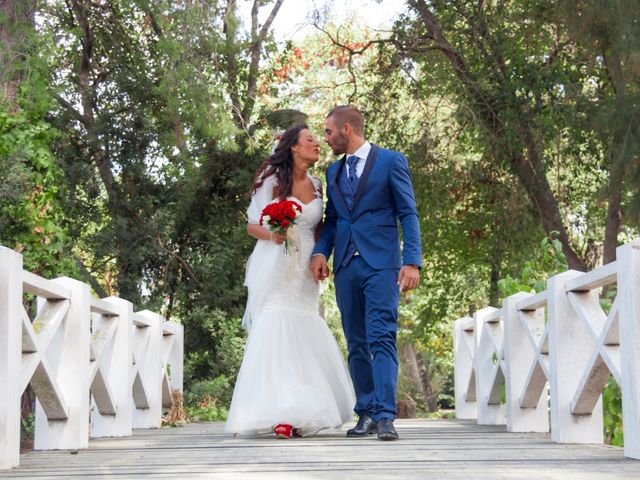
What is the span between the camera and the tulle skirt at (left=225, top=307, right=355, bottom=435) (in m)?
6.02

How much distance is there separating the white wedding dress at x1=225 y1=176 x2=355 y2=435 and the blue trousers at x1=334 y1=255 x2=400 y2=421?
0.75 ft

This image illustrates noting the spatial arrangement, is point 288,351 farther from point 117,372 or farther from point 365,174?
point 117,372

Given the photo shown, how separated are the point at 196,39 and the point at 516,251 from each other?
657 cm

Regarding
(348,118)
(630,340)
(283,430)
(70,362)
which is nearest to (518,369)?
(283,430)

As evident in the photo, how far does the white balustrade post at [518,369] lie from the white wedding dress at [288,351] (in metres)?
1.05

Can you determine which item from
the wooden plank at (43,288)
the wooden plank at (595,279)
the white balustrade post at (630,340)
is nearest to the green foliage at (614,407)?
the wooden plank at (595,279)

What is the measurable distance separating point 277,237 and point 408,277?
1.07 m

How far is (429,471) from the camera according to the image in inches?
148

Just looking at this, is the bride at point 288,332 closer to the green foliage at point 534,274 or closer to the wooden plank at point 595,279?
the wooden plank at point 595,279

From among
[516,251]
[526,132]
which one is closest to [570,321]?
[526,132]

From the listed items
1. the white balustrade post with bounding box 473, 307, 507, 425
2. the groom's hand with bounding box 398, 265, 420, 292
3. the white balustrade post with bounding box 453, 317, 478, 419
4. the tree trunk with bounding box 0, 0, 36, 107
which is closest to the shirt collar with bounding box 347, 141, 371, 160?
the groom's hand with bounding box 398, 265, 420, 292

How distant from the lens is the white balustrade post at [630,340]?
13.6 ft

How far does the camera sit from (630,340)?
4.21m

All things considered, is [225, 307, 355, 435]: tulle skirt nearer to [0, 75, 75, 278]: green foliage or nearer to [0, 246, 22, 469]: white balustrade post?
[0, 246, 22, 469]: white balustrade post
